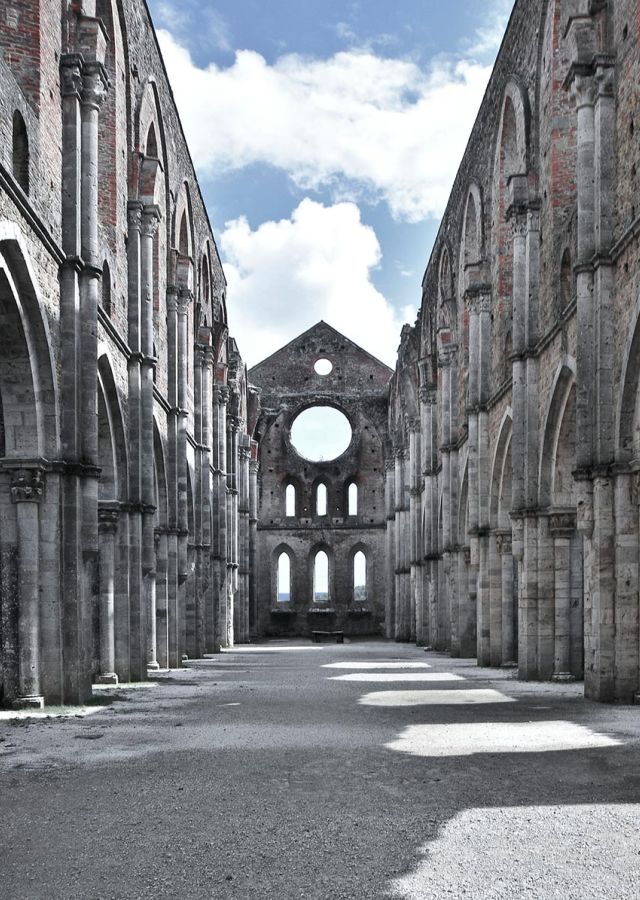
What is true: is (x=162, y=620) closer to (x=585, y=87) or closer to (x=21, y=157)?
(x=21, y=157)

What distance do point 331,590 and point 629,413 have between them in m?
37.1

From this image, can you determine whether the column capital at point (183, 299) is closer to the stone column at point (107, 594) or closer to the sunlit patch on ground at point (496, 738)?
the stone column at point (107, 594)

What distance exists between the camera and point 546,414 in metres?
17.8

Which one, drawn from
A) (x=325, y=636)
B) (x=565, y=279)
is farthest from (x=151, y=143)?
(x=325, y=636)

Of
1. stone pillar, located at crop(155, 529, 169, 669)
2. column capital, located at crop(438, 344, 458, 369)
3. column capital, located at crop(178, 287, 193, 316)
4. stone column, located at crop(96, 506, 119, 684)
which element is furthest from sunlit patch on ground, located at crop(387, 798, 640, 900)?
column capital, located at crop(438, 344, 458, 369)

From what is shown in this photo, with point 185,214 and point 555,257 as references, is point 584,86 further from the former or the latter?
point 185,214

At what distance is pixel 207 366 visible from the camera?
1159 inches

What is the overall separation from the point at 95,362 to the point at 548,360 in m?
7.90

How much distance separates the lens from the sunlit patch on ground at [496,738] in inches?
367

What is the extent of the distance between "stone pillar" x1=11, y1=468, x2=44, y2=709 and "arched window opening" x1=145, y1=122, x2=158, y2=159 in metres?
11.7

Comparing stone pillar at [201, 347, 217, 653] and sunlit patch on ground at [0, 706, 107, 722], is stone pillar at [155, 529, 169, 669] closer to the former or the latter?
stone pillar at [201, 347, 217, 653]

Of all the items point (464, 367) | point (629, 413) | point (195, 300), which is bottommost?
point (629, 413)

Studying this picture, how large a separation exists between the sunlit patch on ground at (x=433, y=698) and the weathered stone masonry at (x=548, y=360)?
4.61 ft

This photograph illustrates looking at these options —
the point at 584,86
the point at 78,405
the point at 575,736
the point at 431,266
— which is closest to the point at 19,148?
the point at 78,405
